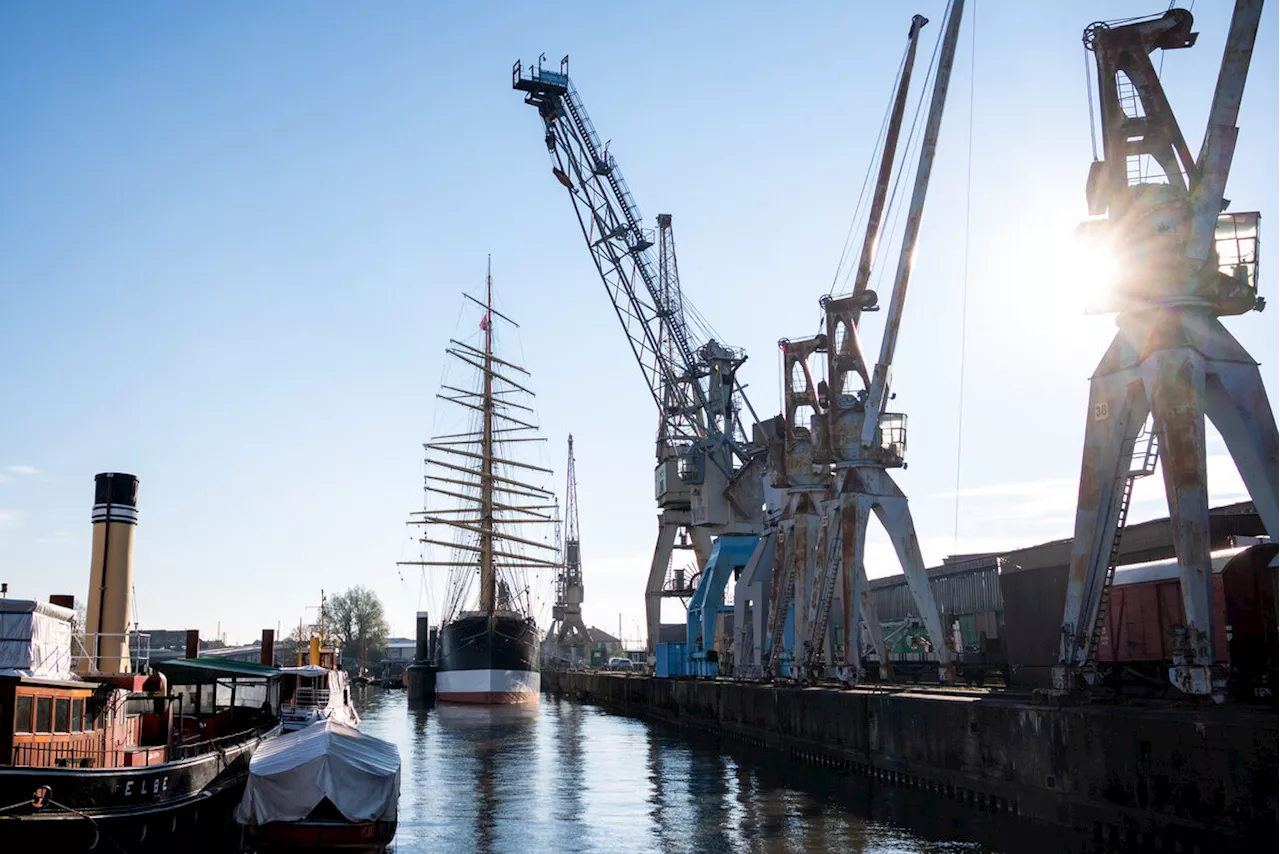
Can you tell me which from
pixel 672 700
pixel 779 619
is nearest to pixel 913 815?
pixel 779 619

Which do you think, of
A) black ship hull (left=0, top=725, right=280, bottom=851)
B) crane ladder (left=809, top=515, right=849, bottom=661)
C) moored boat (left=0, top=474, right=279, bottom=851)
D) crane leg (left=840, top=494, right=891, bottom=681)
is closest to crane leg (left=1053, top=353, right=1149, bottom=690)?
crane leg (left=840, top=494, right=891, bottom=681)

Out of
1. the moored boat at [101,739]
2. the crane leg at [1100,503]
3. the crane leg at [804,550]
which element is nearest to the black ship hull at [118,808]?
the moored boat at [101,739]

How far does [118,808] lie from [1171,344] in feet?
72.2

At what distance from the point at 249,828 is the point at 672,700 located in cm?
4571

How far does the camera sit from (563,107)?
74688mm

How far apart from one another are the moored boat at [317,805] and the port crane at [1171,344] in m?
15.1

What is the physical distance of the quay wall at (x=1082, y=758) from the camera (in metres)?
17.4

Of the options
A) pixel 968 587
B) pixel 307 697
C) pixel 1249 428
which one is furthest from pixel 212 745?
pixel 968 587

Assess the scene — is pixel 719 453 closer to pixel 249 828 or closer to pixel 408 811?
pixel 408 811

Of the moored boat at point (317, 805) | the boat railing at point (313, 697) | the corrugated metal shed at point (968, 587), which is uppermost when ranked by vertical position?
the corrugated metal shed at point (968, 587)

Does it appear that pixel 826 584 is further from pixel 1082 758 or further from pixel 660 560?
pixel 660 560

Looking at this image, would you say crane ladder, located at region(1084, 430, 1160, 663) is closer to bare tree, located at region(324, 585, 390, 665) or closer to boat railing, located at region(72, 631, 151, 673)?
boat railing, located at region(72, 631, 151, 673)

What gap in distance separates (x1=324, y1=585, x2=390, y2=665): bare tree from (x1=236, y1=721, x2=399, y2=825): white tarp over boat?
14713 centimetres

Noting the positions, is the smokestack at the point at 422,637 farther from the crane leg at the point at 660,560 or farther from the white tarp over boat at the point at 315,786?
the white tarp over boat at the point at 315,786
